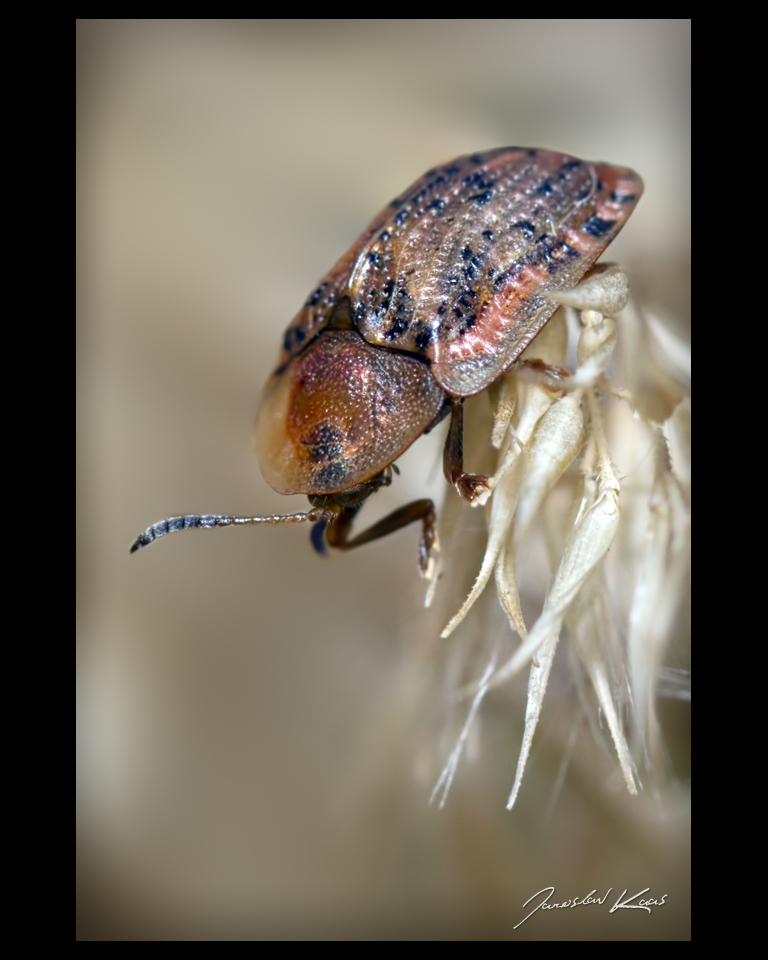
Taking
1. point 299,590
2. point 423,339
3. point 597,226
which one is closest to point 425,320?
point 423,339

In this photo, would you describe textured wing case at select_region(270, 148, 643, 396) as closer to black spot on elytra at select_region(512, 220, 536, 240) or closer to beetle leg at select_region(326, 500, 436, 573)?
black spot on elytra at select_region(512, 220, 536, 240)

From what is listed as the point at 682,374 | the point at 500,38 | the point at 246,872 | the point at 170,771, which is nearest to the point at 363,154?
the point at 500,38

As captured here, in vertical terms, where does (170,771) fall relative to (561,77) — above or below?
below

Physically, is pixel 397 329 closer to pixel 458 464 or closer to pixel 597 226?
pixel 458 464
